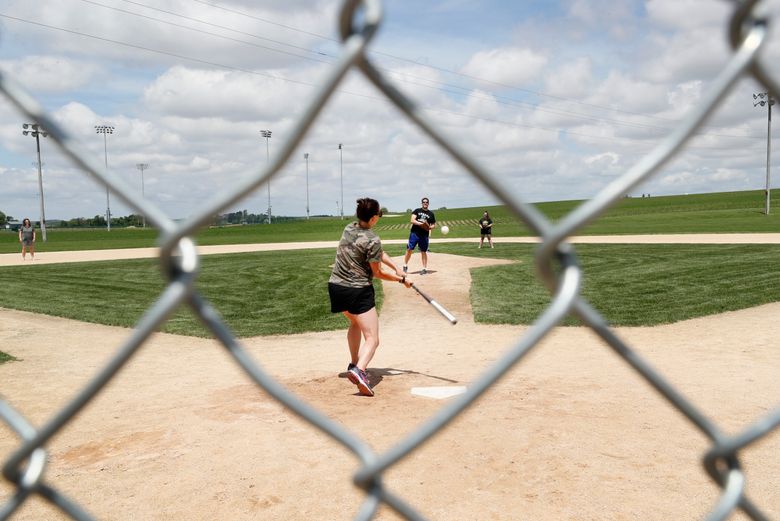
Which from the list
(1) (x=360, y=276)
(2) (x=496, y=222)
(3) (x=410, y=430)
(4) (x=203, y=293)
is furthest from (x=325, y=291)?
(2) (x=496, y=222)

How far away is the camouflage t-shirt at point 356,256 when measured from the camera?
617 cm

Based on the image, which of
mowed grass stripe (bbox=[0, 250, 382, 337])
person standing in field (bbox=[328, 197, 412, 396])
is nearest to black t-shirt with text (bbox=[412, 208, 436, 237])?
mowed grass stripe (bbox=[0, 250, 382, 337])

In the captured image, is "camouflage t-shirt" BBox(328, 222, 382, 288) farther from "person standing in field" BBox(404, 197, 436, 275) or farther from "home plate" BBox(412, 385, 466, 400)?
"person standing in field" BBox(404, 197, 436, 275)

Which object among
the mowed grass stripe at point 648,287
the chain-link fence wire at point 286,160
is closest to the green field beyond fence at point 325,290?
the mowed grass stripe at point 648,287

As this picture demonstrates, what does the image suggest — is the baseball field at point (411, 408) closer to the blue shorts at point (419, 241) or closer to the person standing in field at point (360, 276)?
the person standing in field at point (360, 276)

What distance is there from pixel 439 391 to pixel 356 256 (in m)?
1.57

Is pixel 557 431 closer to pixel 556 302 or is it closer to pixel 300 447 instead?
pixel 300 447

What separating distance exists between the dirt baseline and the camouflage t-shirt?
3.69ft

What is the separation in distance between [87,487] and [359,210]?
10.7ft

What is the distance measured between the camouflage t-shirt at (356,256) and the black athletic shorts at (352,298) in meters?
0.04

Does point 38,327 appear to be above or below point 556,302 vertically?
below

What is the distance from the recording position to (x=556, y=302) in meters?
0.91

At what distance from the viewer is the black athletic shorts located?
20.4ft

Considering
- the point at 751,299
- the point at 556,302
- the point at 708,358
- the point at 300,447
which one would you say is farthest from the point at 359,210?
the point at 751,299
